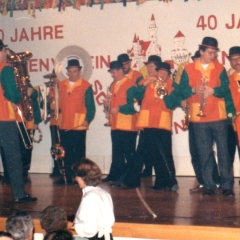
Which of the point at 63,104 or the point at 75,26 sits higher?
the point at 75,26

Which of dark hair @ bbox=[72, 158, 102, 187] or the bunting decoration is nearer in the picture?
dark hair @ bbox=[72, 158, 102, 187]

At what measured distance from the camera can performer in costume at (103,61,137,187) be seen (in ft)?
26.3

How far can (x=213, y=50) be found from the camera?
6.93 meters

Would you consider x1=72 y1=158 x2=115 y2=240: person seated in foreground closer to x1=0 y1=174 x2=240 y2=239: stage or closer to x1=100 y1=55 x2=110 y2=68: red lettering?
x1=0 y1=174 x2=240 y2=239: stage

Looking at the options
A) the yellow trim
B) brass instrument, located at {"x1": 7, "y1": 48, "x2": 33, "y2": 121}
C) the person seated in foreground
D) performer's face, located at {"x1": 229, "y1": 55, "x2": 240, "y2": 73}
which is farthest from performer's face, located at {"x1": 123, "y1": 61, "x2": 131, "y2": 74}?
the person seated in foreground

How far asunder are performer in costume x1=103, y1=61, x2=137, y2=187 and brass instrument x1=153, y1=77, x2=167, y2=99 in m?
0.59

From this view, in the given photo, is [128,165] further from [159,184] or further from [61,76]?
[61,76]

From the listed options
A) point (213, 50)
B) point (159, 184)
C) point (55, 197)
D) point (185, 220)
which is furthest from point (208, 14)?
point (185, 220)

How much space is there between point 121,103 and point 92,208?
3651mm

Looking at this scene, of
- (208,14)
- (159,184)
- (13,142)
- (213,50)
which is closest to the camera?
(13,142)

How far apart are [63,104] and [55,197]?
70.4 inches

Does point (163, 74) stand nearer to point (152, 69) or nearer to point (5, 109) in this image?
point (152, 69)

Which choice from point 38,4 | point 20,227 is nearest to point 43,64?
point 38,4

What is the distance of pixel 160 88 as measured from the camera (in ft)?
24.3
